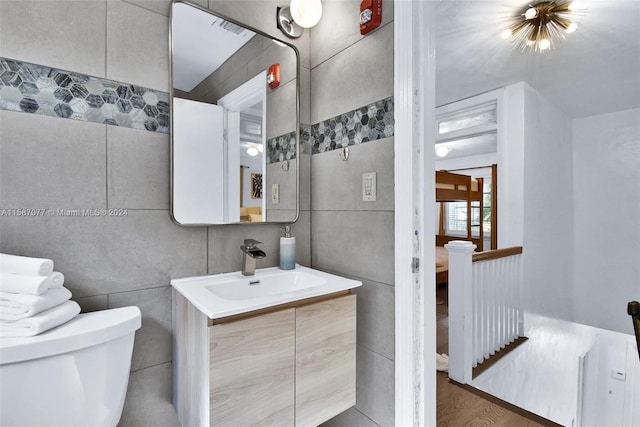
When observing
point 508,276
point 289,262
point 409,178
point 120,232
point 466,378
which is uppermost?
point 409,178

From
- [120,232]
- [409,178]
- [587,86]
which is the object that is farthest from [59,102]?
[587,86]

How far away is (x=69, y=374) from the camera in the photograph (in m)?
0.79

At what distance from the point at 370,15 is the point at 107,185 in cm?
119

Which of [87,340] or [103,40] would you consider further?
[103,40]

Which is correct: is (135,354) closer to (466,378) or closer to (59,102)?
(59,102)

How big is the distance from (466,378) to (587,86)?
9.50ft

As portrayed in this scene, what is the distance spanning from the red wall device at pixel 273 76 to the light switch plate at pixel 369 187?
25.0 inches

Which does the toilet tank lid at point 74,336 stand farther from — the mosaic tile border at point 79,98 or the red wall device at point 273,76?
the red wall device at point 273,76

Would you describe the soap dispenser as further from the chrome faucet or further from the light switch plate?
the light switch plate

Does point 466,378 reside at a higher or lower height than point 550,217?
lower

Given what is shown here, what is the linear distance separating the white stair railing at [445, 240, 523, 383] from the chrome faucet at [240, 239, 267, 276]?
4.80 feet

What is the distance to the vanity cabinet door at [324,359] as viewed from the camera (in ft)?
3.42

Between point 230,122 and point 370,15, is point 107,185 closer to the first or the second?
point 230,122

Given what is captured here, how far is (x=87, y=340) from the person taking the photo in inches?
31.9
